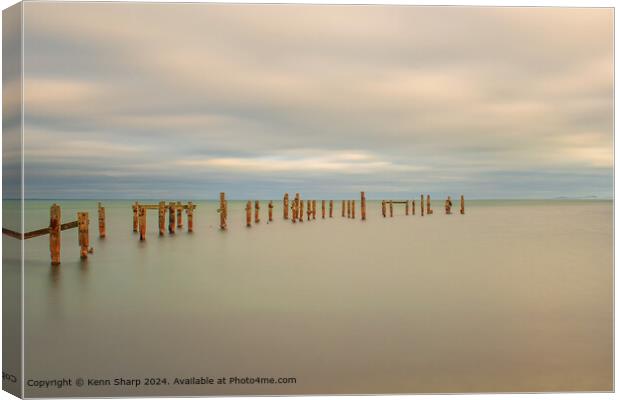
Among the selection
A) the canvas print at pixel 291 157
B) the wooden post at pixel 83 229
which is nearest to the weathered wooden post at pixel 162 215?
the wooden post at pixel 83 229

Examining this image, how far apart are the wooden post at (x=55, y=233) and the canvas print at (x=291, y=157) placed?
1.91ft

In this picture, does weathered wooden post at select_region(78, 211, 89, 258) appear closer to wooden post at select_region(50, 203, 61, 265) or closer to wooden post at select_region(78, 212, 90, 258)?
wooden post at select_region(78, 212, 90, 258)

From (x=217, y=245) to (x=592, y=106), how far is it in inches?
348

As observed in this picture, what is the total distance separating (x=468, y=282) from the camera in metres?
7.93

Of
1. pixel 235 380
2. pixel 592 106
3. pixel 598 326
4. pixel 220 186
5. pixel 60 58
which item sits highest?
pixel 60 58

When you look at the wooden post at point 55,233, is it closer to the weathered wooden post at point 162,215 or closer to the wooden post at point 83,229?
the wooden post at point 83,229

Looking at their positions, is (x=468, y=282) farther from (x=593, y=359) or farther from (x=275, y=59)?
(x=275, y=59)

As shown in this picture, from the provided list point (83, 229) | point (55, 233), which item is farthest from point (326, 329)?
point (83, 229)

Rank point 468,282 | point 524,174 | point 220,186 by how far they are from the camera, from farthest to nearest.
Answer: point 468,282 < point 220,186 < point 524,174

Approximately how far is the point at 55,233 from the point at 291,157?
10.8 feet

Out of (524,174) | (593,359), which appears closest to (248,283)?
(524,174)

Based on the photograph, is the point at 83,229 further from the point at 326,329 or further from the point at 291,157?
the point at 326,329

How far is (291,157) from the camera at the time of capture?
6.72 metres

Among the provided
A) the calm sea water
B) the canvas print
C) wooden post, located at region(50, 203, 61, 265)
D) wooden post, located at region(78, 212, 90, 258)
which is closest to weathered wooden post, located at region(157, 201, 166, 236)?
wooden post, located at region(78, 212, 90, 258)
